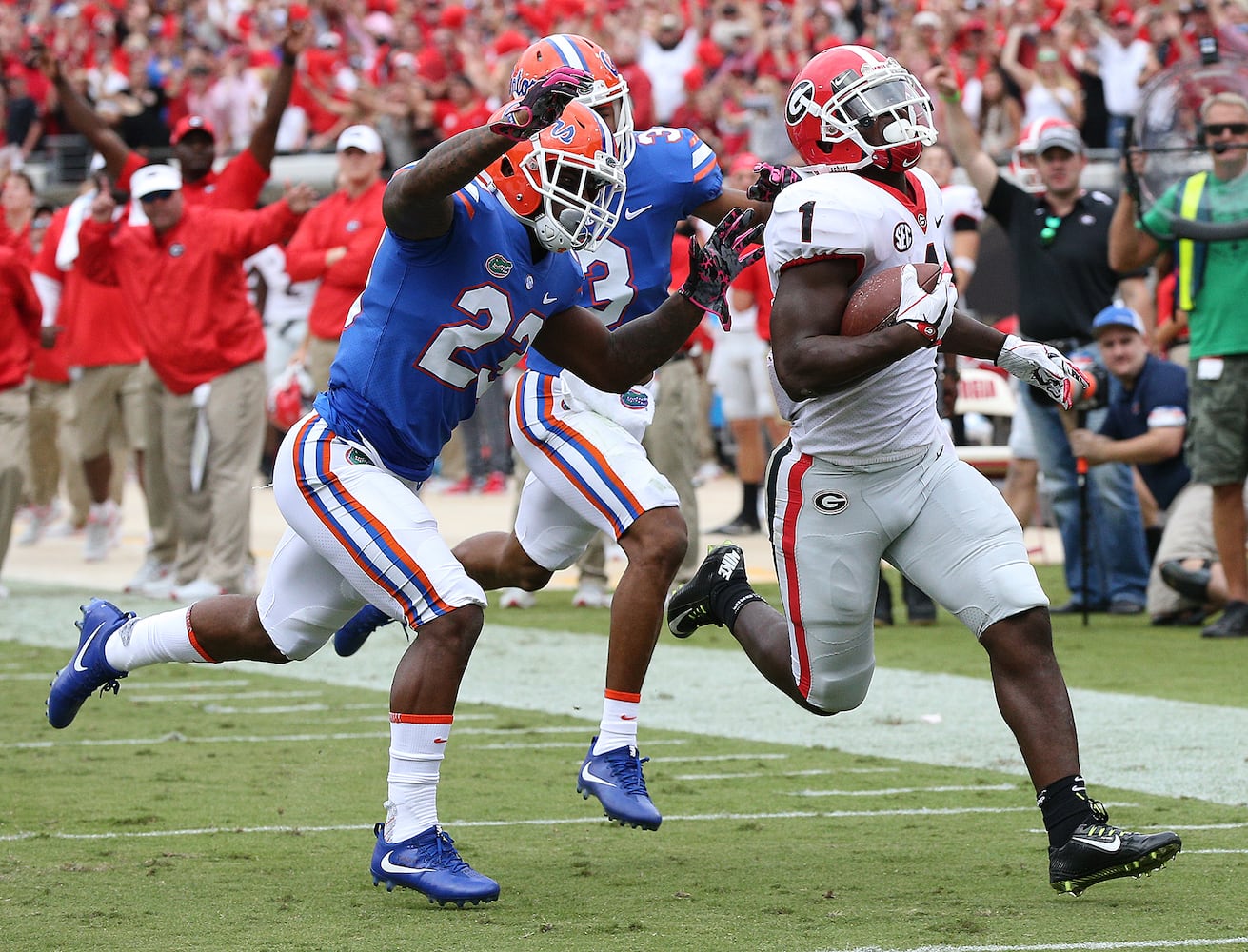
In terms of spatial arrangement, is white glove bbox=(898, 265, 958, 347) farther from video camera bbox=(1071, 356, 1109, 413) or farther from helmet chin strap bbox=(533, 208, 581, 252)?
video camera bbox=(1071, 356, 1109, 413)

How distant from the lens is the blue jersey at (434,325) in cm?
494

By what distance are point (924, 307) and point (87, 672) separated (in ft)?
9.11

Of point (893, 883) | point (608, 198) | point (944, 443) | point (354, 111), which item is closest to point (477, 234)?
point (608, 198)

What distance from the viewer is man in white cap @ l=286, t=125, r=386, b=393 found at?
1137cm

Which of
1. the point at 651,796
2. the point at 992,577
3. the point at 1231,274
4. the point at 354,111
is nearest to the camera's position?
the point at 992,577

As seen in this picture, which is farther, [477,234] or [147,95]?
[147,95]

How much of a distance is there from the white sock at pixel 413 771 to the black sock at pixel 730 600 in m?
1.19

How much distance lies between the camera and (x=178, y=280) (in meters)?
10.5

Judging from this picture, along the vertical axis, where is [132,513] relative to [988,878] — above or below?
below

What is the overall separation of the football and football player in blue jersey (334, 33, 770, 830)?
883 millimetres

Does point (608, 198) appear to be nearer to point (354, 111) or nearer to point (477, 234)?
point (477, 234)

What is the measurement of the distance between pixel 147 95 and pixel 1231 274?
43.8 ft

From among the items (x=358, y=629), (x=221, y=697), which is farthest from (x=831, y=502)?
(x=221, y=697)

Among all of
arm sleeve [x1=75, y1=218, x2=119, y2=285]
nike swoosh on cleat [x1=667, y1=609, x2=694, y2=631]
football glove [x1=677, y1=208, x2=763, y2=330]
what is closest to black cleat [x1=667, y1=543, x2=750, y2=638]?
nike swoosh on cleat [x1=667, y1=609, x2=694, y2=631]
